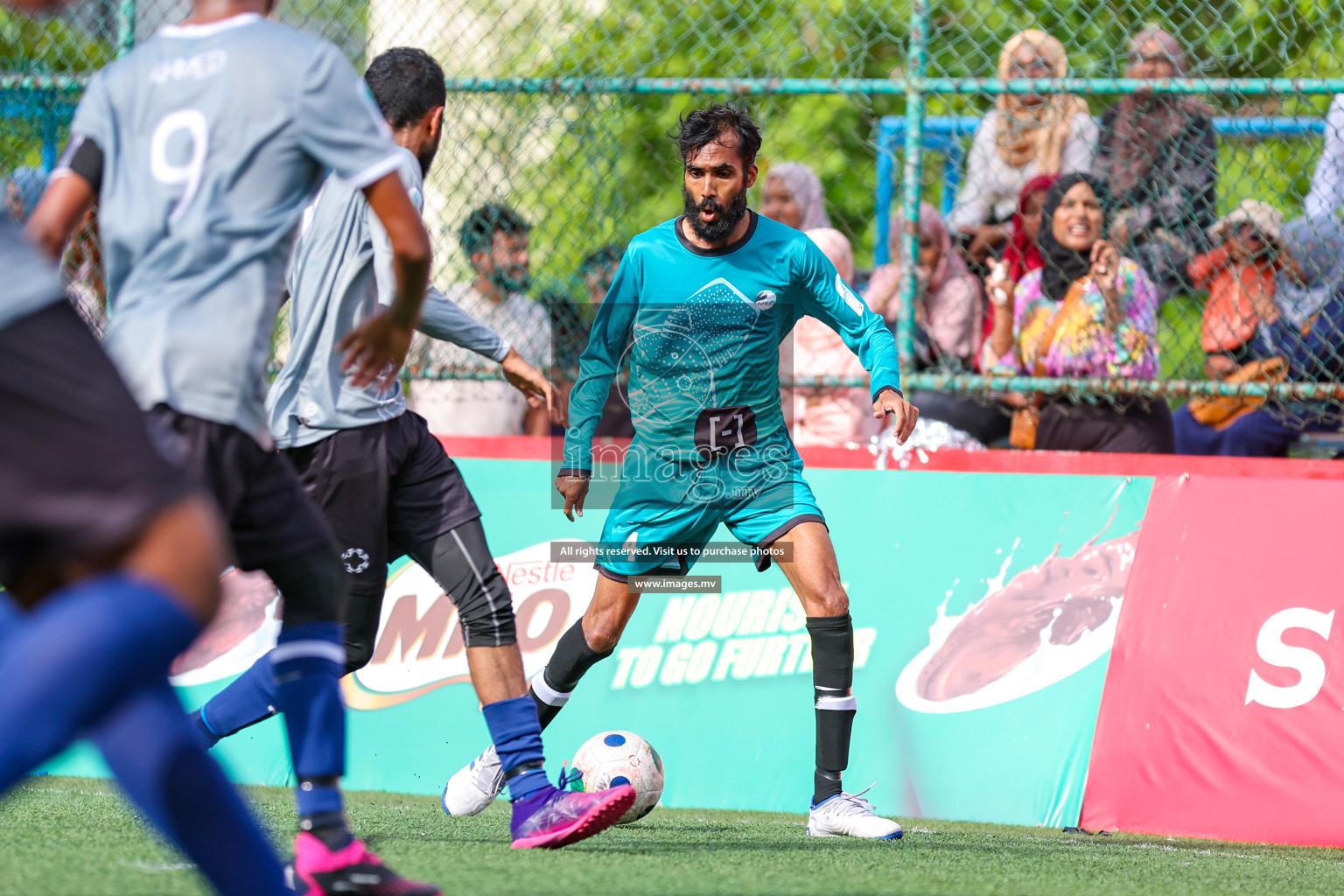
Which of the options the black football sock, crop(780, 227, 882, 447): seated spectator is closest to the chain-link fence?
crop(780, 227, 882, 447): seated spectator

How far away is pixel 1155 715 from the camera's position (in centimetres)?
575

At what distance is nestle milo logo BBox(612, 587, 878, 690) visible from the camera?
246 inches

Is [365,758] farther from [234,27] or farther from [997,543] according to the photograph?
[234,27]

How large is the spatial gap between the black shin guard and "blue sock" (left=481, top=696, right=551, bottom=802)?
1.32m

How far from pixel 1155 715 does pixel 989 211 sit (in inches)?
115

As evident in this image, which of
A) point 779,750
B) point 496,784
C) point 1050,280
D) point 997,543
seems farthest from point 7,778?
point 1050,280

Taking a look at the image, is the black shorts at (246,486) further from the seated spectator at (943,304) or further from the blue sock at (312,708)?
the seated spectator at (943,304)

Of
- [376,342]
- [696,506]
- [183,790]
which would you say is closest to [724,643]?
[696,506]

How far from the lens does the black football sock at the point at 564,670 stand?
217 inches

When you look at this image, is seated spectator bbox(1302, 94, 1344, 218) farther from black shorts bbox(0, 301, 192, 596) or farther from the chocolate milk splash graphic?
black shorts bbox(0, 301, 192, 596)

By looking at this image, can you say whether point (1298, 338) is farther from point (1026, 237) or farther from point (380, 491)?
point (380, 491)

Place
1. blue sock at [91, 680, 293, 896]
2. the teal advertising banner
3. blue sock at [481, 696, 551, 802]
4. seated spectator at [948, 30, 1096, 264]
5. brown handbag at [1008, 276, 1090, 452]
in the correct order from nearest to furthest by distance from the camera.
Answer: blue sock at [91, 680, 293, 896]
blue sock at [481, 696, 551, 802]
the teal advertising banner
brown handbag at [1008, 276, 1090, 452]
seated spectator at [948, 30, 1096, 264]

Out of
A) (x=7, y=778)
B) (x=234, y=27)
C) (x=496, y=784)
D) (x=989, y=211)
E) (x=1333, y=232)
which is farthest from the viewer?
(x=989, y=211)

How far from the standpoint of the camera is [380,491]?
4477 mm
